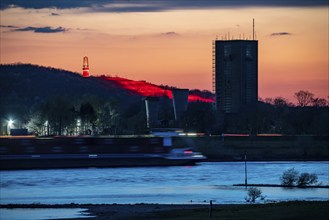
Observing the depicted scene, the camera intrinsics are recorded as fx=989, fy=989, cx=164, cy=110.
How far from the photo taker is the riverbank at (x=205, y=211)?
43.6 meters

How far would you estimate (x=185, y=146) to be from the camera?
14300cm

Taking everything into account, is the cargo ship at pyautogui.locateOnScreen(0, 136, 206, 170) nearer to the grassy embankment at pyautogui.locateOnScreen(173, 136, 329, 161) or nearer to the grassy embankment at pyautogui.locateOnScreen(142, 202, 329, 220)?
the grassy embankment at pyautogui.locateOnScreen(173, 136, 329, 161)

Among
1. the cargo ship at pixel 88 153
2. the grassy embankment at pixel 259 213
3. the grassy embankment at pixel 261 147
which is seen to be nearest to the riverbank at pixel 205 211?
the grassy embankment at pixel 259 213

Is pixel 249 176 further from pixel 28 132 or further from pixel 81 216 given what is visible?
A: pixel 28 132

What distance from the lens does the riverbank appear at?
43625 millimetres

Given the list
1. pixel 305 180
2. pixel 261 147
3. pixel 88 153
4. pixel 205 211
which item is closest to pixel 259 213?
pixel 205 211

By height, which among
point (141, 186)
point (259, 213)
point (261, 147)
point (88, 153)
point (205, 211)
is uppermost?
point (261, 147)

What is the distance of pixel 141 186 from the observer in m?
82.4

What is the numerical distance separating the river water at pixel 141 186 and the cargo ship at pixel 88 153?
228 inches

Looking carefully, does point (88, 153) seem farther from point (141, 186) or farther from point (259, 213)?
point (259, 213)

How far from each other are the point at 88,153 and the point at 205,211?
230 ft

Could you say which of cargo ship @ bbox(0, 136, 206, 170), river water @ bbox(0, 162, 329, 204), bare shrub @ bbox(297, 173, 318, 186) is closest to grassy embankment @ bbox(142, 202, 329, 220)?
river water @ bbox(0, 162, 329, 204)

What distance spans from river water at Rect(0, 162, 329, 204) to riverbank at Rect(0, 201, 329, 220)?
4.49m

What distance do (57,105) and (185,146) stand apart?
129 ft
